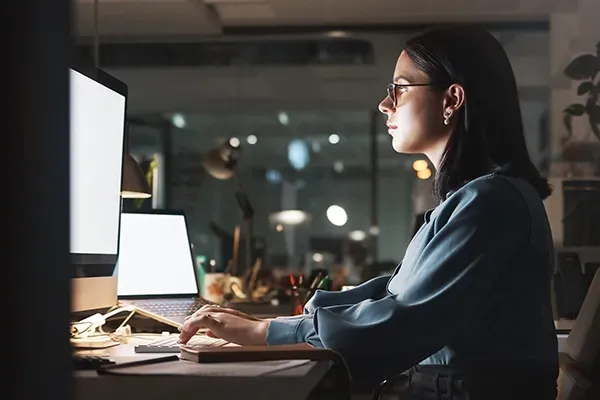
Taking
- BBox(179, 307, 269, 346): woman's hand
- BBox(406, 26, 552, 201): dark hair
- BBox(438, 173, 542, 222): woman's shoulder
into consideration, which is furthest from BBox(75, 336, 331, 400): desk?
BBox(406, 26, 552, 201): dark hair

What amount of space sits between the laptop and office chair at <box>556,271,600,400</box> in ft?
2.89

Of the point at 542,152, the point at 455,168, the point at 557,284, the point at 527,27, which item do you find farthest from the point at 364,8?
the point at 455,168

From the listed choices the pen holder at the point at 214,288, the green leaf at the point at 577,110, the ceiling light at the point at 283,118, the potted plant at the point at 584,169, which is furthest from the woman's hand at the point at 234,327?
the ceiling light at the point at 283,118

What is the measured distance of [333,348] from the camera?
115 centimetres

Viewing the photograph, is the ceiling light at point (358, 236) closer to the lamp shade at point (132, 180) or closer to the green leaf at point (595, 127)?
the green leaf at point (595, 127)

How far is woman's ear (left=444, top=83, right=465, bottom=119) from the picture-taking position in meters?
1.40

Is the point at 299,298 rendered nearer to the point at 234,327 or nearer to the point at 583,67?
the point at 234,327

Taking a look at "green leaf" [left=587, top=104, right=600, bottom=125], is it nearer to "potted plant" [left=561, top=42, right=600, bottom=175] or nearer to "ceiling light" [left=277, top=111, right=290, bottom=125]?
"potted plant" [left=561, top=42, right=600, bottom=175]

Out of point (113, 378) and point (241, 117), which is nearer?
point (113, 378)

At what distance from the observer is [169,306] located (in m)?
2.00

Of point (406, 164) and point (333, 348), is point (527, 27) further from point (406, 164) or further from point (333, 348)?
point (333, 348)

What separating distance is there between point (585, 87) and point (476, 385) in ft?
10.5

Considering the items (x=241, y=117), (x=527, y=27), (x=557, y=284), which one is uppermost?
(x=527, y=27)

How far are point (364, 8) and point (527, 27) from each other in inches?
47.3
